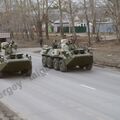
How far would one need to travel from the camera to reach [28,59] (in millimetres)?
21016

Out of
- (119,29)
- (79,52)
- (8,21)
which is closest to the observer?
(79,52)

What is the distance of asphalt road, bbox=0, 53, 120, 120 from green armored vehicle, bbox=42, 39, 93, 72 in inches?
21.9

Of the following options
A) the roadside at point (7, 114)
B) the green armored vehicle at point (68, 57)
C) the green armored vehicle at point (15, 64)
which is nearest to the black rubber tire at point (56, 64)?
the green armored vehicle at point (68, 57)

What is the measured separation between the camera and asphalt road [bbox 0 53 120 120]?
40.3ft

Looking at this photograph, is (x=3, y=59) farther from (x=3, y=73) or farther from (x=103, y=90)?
(x=103, y=90)

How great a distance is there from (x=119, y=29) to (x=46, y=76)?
70.2 ft

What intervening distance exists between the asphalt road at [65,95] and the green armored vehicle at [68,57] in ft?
1.83

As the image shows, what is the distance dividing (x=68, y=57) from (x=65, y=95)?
24.4 feet

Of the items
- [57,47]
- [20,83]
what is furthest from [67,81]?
[57,47]

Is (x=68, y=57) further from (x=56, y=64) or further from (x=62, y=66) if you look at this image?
(x=56, y=64)

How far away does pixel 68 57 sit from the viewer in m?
22.8

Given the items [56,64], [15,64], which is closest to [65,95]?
[15,64]

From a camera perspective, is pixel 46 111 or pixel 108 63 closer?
pixel 46 111

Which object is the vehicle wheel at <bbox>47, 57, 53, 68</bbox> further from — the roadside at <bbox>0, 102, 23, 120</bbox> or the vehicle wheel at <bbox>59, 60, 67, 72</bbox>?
the roadside at <bbox>0, 102, 23, 120</bbox>
